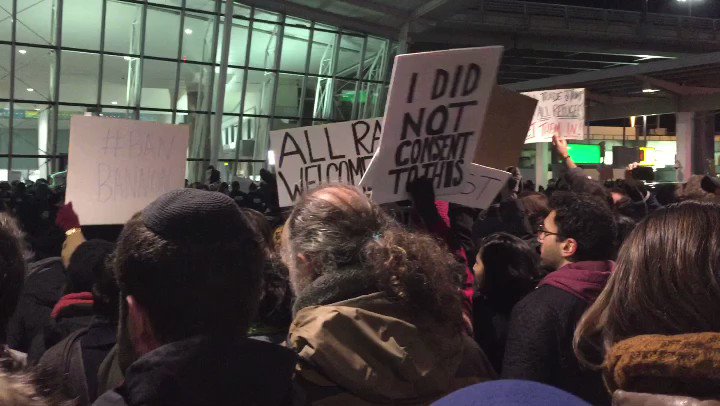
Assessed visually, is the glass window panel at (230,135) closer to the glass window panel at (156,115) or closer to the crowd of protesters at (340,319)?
the glass window panel at (156,115)

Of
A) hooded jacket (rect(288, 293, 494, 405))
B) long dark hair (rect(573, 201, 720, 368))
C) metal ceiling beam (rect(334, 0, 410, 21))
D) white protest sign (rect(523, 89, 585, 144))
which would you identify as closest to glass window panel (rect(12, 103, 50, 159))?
metal ceiling beam (rect(334, 0, 410, 21))

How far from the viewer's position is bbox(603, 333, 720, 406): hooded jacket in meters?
1.32

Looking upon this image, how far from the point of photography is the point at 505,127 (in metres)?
4.53

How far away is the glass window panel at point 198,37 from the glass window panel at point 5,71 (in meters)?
4.73

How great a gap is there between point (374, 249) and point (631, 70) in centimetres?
2479

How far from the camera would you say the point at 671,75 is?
25.4 meters

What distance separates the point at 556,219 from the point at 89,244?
2.05m

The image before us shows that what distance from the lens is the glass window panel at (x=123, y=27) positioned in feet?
65.0

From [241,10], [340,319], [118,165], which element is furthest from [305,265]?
[241,10]

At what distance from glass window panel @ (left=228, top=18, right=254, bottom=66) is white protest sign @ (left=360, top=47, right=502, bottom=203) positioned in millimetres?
19083

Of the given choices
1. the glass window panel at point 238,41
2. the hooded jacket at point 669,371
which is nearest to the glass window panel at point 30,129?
the glass window panel at point 238,41

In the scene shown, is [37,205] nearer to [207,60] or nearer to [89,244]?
[89,244]

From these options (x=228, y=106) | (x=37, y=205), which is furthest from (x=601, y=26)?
(x=37, y=205)

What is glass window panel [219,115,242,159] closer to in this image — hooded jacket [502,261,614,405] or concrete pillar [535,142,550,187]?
concrete pillar [535,142,550,187]
